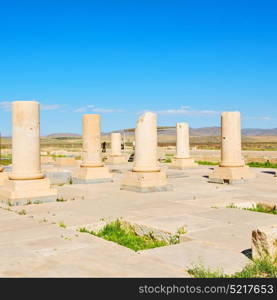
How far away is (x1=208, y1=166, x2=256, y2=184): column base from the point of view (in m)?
16.0

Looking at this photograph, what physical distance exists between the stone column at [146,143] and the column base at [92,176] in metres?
2.92

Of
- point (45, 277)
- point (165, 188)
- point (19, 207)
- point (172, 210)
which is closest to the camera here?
point (45, 277)

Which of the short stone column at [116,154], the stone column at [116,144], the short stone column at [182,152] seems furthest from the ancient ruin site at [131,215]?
the stone column at [116,144]

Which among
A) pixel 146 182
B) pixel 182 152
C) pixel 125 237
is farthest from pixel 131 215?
pixel 182 152

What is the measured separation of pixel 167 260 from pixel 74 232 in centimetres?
236

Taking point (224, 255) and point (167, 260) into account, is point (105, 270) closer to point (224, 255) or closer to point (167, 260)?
point (167, 260)

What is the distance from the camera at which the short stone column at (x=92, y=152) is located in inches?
650

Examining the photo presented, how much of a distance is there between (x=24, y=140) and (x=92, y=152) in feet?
17.8

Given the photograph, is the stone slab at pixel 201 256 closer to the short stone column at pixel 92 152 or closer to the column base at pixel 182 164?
the short stone column at pixel 92 152

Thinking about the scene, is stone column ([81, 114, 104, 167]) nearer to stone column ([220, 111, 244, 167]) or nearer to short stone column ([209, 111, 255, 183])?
short stone column ([209, 111, 255, 183])

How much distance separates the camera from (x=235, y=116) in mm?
16531

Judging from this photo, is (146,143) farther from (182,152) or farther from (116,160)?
(116,160)
